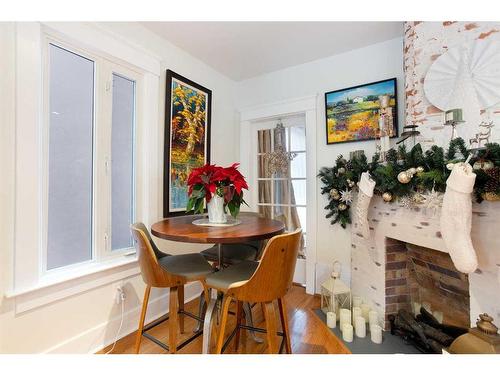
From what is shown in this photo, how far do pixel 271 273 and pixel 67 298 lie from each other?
136 cm


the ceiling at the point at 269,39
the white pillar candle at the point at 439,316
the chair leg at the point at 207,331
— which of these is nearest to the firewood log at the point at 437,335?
the white pillar candle at the point at 439,316

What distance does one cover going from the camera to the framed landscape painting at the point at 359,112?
7.11 ft

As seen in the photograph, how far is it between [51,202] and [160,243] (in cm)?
88

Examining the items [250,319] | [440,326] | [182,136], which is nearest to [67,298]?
[250,319]

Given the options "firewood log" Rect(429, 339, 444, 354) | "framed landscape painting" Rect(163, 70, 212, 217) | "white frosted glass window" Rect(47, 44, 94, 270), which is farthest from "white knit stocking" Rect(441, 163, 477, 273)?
"white frosted glass window" Rect(47, 44, 94, 270)

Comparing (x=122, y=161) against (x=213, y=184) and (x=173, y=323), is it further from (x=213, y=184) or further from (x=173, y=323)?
(x=173, y=323)

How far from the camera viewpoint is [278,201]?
2.94 metres

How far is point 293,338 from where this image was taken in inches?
70.3

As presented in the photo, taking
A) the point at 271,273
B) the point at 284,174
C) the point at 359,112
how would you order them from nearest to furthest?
the point at 271,273
the point at 359,112
the point at 284,174

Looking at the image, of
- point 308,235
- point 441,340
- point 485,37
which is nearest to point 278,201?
point 308,235

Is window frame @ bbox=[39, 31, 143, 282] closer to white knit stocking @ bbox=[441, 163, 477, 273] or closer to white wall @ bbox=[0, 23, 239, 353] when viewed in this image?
white wall @ bbox=[0, 23, 239, 353]

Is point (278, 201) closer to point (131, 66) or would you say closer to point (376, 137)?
point (376, 137)

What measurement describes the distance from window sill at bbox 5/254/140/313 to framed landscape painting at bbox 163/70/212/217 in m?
0.57

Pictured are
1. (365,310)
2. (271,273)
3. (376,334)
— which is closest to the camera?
(271,273)
